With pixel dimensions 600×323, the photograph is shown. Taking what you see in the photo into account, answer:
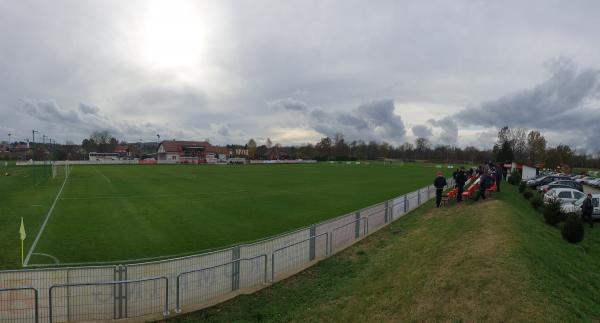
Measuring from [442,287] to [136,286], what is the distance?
20.6 feet

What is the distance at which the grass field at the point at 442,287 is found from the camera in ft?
20.8

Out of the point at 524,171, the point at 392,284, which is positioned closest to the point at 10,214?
the point at 392,284

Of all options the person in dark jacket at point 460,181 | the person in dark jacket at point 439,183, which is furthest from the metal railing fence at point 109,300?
the person in dark jacket at point 460,181

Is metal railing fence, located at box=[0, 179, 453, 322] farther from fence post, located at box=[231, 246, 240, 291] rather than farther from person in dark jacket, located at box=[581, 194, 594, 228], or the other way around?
person in dark jacket, located at box=[581, 194, 594, 228]

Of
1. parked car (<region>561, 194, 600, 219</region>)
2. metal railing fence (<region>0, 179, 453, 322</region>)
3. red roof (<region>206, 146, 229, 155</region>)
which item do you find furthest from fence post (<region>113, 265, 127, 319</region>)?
red roof (<region>206, 146, 229, 155</region>)

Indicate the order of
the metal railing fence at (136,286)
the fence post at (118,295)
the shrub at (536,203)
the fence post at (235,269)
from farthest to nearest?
the shrub at (536,203), the fence post at (235,269), the fence post at (118,295), the metal railing fence at (136,286)

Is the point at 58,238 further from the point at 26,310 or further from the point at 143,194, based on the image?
the point at 143,194

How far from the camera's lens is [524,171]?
45.1m

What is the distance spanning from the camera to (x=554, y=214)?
17500 millimetres

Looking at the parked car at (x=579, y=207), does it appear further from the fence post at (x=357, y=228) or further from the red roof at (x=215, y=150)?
the red roof at (x=215, y=150)

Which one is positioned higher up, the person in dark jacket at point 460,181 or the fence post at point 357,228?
the person in dark jacket at point 460,181

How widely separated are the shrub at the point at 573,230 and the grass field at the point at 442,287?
1.29m

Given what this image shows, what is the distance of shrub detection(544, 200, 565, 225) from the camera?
17.4m

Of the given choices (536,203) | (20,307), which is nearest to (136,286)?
(20,307)
